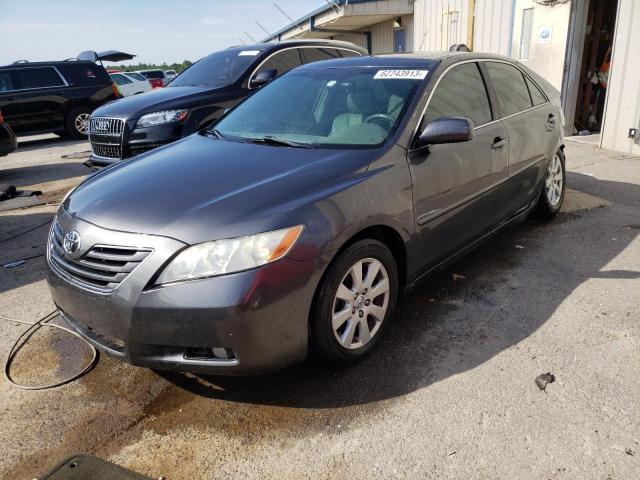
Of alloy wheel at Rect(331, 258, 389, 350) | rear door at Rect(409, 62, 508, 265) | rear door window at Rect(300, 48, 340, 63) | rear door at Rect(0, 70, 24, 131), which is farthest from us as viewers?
rear door at Rect(0, 70, 24, 131)

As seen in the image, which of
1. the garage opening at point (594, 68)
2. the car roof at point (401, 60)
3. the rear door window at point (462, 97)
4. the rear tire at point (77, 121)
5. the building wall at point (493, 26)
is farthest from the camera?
the rear tire at point (77, 121)

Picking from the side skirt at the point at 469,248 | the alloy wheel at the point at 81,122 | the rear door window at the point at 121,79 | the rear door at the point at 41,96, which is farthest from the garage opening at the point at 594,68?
the rear door window at the point at 121,79

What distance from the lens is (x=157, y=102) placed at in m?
6.24

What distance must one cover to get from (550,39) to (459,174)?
7.47 m

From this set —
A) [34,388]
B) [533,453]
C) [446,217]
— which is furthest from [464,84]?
[34,388]

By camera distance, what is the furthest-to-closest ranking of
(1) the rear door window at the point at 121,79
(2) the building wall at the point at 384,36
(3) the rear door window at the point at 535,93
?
1. (1) the rear door window at the point at 121,79
2. (2) the building wall at the point at 384,36
3. (3) the rear door window at the point at 535,93

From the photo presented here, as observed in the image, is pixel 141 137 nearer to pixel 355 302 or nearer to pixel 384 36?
pixel 355 302

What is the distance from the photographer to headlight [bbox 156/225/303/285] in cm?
224

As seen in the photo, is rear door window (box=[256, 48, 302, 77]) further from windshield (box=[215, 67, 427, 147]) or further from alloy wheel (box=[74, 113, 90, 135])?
alloy wheel (box=[74, 113, 90, 135])

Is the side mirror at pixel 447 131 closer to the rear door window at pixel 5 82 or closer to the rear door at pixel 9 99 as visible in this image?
the rear door at pixel 9 99

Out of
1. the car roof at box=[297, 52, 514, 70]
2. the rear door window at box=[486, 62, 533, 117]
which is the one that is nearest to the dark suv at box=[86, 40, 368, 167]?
the car roof at box=[297, 52, 514, 70]

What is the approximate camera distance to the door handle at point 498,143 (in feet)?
12.4

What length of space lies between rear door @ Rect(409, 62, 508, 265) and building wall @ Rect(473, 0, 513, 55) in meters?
7.42

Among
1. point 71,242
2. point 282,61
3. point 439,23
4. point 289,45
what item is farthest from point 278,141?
point 439,23
